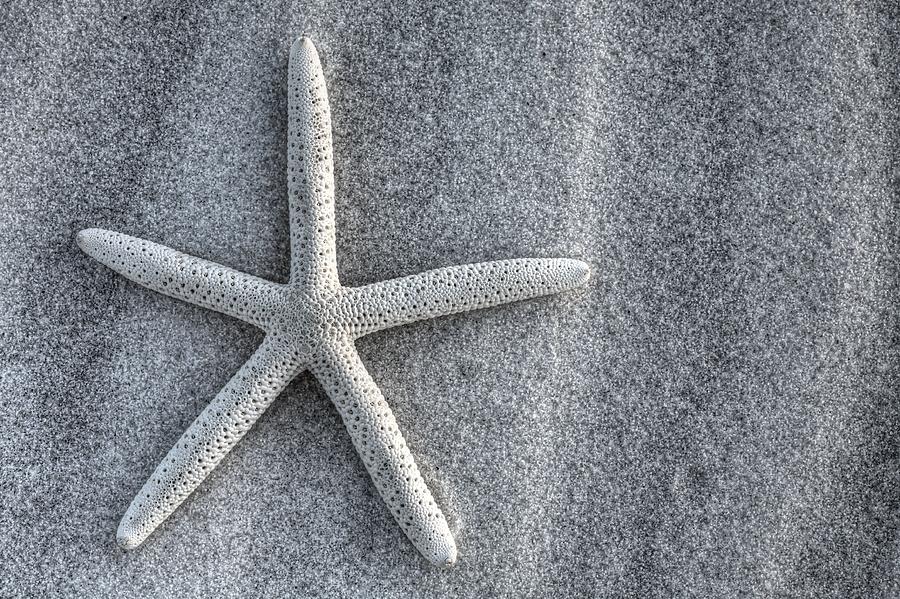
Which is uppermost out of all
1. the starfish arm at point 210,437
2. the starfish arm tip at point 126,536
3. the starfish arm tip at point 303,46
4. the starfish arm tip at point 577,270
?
the starfish arm tip at point 303,46

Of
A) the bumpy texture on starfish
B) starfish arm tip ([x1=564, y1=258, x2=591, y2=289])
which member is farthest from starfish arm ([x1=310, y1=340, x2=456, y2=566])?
starfish arm tip ([x1=564, y1=258, x2=591, y2=289])

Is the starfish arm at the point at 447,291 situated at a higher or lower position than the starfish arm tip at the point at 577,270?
lower

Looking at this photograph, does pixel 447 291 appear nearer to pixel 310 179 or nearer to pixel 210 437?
pixel 310 179

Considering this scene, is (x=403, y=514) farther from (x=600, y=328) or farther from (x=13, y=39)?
(x=13, y=39)

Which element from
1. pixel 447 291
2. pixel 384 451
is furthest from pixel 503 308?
pixel 384 451

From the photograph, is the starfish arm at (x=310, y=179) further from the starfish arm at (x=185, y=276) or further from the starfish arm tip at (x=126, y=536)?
the starfish arm tip at (x=126, y=536)

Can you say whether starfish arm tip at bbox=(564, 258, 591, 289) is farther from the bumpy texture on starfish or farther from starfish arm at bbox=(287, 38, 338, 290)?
starfish arm at bbox=(287, 38, 338, 290)

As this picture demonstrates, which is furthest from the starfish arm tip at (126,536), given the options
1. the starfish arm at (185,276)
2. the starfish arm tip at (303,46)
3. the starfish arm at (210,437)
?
the starfish arm tip at (303,46)
